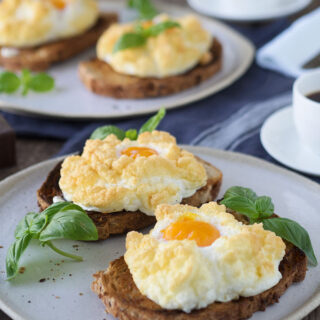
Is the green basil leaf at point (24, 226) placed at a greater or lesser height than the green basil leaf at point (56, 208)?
lesser

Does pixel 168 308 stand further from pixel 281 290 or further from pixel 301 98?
pixel 301 98

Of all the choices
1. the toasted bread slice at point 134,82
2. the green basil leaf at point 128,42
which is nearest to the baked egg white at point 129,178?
the toasted bread slice at point 134,82

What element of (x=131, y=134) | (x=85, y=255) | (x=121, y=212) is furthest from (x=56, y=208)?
(x=131, y=134)

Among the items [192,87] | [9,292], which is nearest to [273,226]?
[9,292]

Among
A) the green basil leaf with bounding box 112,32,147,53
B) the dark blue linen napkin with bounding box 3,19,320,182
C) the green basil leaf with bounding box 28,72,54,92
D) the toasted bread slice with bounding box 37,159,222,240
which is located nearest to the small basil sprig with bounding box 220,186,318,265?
the toasted bread slice with bounding box 37,159,222,240

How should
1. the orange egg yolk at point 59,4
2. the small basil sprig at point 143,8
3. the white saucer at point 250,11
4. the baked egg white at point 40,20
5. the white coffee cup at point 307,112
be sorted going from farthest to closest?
the white saucer at point 250,11 < the small basil sprig at point 143,8 < the orange egg yolk at point 59,4 < the baked egg white at point 40,20 < the white coffee cup at point 307,112

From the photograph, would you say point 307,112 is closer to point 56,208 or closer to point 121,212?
point 121,212

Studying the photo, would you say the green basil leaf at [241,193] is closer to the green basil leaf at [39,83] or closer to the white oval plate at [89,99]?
the white oval plate at [89,99]
